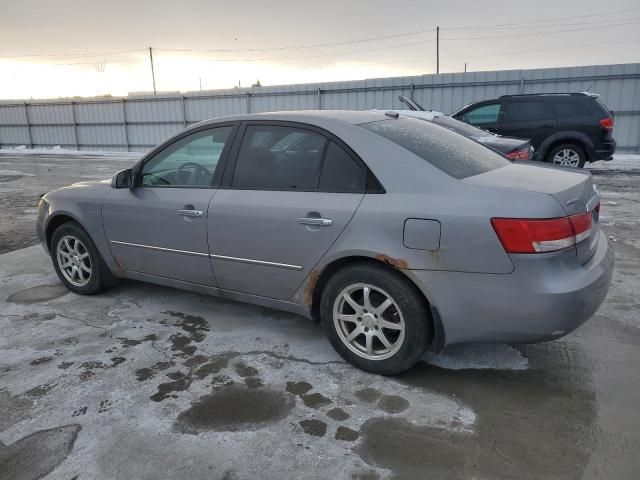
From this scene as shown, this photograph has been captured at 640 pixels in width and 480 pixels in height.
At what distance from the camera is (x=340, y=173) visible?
10.5 feet

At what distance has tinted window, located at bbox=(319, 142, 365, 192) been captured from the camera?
3.14 meters

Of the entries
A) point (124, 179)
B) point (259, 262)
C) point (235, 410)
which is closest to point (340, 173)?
point (259, 262)

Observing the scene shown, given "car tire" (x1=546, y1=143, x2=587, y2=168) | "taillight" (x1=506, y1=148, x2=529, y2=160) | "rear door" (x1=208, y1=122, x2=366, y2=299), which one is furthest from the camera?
"car tire" (x1=546, y1=143, x2=587, y2=168)

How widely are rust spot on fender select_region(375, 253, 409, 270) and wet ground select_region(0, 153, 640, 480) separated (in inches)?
29.2

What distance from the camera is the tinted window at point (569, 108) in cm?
1052

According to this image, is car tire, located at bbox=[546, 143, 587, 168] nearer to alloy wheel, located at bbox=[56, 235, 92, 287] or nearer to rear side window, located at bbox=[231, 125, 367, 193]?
rear side window, located at bbox=[231, 125, 367, 193]

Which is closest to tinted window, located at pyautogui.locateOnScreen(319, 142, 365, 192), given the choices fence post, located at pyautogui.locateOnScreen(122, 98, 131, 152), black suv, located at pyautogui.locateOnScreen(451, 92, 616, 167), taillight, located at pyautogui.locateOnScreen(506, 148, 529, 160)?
taillight, located at pyautogui.locateOnScreen(506, 148, 529, 160)

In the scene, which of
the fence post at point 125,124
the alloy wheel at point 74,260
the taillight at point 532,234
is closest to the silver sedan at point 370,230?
the taillight at point 532,234

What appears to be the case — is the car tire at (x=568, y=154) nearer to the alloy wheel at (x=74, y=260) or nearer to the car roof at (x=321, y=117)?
the car roof at (x=321, y=117)

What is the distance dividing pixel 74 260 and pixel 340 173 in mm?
2888

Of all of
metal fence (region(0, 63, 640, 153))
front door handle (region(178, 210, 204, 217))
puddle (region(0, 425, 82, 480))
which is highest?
metal fence (region(0, 63, 640, 153))

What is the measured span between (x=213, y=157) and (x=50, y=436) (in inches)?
83.4

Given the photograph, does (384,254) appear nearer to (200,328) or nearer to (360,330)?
(360,330)

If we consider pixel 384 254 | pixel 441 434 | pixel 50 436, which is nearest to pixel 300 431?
pixel 441 434
